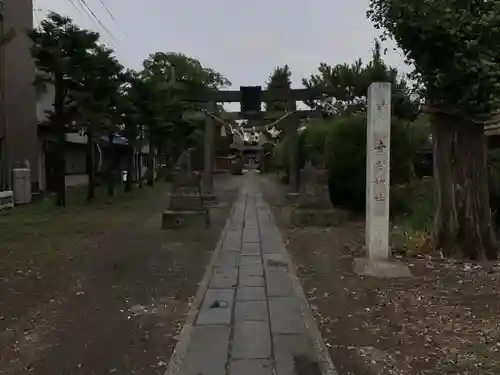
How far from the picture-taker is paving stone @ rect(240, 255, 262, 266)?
8.68 m

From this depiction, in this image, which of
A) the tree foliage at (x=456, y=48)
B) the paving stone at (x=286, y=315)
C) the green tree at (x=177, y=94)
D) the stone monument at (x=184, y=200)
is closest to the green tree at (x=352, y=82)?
the green tree at (x=177, y=94)

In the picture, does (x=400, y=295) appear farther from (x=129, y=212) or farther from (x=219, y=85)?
(x=219, y=85)

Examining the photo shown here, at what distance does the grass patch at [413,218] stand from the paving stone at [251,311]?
3757 mm

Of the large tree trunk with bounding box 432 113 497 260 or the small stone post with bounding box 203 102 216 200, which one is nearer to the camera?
the large tree trunk with bounding box 432 113 497 260

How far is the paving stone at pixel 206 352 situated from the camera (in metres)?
4.31

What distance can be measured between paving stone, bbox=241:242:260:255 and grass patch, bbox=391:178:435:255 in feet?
7.30

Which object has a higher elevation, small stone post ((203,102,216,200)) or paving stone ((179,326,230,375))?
small stone post ((203,102,216,200))

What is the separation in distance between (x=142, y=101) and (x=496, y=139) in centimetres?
1397

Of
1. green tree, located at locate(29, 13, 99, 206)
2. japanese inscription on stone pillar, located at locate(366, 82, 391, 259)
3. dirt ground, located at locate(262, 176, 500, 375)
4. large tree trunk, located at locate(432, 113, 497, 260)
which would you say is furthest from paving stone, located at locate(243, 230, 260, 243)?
green tree, located at locate(29, 13, 99, 206)

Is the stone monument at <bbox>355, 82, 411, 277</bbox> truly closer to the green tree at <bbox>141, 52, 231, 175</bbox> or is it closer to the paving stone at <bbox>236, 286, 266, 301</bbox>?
the paving stone at <bbox>236, 286, 266, 301</bbox>

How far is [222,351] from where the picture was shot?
468cm


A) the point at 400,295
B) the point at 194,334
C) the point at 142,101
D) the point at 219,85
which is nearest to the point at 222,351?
the point at 194,334

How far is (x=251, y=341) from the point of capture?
4.92 m

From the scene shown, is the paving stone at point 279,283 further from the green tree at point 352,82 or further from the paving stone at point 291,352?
the green tree at point 352,82
